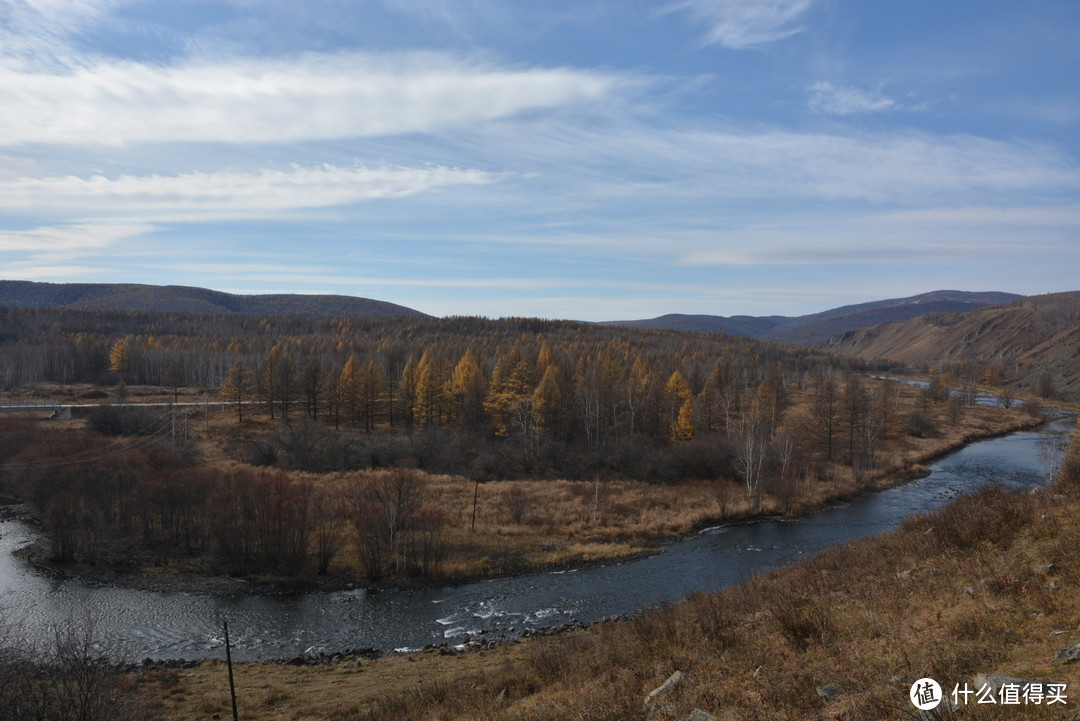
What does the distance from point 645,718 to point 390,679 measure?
13606mm

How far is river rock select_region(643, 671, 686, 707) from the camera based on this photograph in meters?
10.4

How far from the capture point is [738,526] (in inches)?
1630

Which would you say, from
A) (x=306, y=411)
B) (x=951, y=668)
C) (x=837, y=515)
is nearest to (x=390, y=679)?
(x=951, y=668)

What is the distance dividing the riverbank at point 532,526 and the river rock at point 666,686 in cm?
2367

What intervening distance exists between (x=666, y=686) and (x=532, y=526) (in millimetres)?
30985

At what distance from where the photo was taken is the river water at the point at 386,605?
2577 cm

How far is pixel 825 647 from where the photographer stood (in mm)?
10492

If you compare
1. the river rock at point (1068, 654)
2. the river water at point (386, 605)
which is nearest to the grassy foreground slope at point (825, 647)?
the river rock at point (1068, 654)

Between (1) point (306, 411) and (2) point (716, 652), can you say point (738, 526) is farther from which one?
(1) point (306, 411)

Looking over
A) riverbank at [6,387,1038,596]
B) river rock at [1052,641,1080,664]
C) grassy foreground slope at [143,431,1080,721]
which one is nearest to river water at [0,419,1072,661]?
riverbank at [6,387,1038,596]
